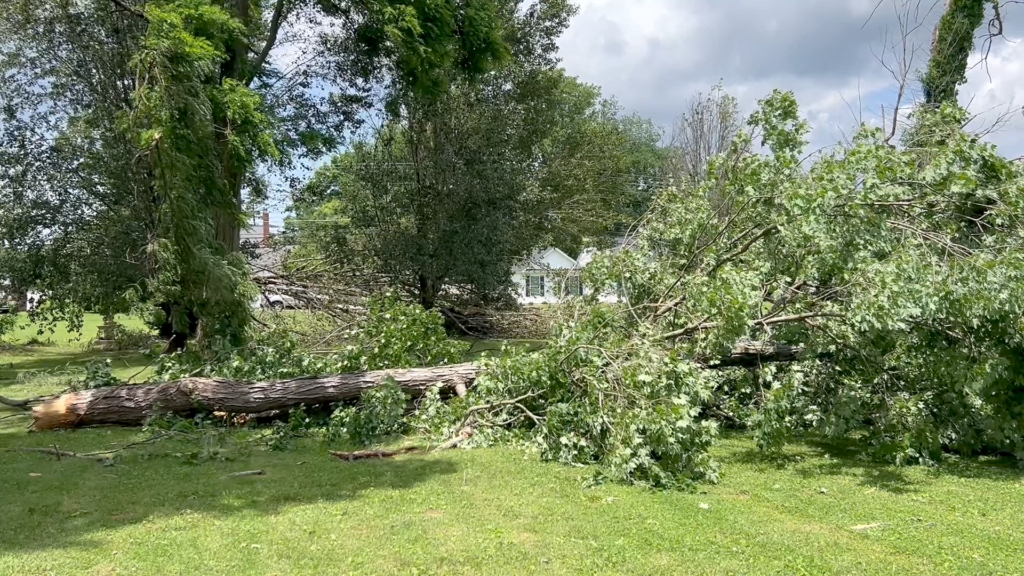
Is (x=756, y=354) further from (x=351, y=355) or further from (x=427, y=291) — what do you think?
(x=427, y=291)

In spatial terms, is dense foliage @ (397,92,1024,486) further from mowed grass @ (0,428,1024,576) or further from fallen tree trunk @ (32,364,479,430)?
fallen tree trunk @ (32,364,479,430)

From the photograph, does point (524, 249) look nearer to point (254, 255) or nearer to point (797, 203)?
point (254, 255)

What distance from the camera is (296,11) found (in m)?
14.1

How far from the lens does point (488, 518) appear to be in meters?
4.28

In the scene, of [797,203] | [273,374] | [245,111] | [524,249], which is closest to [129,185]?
[245,111]

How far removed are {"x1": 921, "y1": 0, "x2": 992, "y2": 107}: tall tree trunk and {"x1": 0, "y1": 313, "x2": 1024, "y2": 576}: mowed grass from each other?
723 centimetres

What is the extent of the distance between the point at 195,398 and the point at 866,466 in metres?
5.72

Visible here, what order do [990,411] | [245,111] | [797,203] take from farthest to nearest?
[245,111], [797,203], [990,411]

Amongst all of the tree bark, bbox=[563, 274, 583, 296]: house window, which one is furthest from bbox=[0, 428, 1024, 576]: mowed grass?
bbox=[563, 274, 583, 296]: house window

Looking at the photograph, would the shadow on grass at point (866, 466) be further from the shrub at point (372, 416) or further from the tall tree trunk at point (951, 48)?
the tall tree trunk at point (951, 48)

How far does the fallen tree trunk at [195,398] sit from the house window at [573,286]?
1.94m

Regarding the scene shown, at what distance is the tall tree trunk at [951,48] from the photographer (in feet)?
34.1

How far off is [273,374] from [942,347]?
19.7 feet

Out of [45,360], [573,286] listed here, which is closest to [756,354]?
[573,286]
